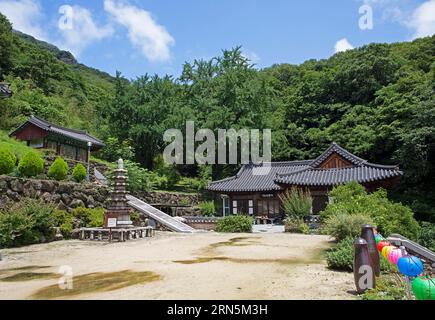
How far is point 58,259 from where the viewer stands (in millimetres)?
9461

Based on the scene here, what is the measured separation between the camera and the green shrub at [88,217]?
50.1ft

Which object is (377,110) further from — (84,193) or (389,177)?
(84,193)

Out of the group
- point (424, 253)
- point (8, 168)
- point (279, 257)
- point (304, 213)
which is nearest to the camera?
point (279, 257)

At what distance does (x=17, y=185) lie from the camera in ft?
44.6

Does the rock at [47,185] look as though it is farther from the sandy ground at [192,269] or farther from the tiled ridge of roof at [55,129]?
the tiled ridge of roof at [55,129]

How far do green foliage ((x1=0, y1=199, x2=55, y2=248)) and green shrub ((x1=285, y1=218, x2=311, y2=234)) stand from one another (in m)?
11.5

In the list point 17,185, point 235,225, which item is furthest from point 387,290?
point 17,185

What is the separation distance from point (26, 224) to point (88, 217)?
368 centimetres

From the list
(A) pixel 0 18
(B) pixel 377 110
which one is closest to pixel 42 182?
(B) pixel 377 110

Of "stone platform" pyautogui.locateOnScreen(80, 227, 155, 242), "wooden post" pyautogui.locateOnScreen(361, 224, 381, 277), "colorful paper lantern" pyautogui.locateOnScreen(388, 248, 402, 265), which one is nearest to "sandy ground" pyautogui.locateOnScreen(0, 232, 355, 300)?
"wooden post" pyautogui.locateOnScreen(361, 224, 381, 277)

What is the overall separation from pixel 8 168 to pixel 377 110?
3245cm

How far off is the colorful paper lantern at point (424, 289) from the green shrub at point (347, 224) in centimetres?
540

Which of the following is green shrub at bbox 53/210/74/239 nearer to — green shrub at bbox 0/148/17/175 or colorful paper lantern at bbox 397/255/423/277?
green shrub at bbox 0/148/17/175

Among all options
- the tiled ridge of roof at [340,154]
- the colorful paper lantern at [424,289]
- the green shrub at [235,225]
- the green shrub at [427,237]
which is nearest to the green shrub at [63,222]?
the green shrub at [235,225]
